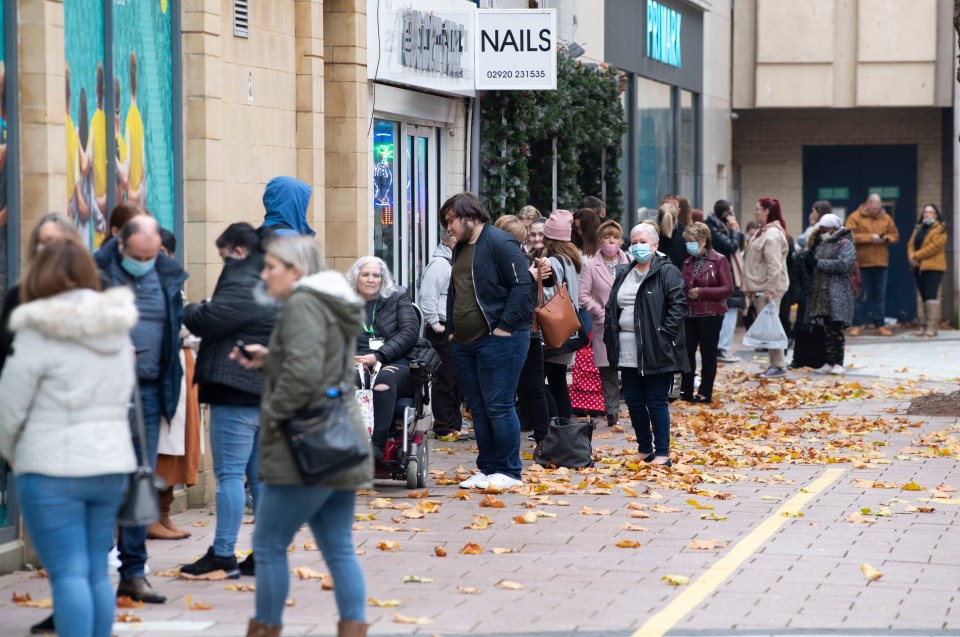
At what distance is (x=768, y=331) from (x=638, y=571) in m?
10.2

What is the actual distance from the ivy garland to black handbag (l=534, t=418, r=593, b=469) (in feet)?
18.1

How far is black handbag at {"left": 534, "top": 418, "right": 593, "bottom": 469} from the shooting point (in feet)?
→ 37.6

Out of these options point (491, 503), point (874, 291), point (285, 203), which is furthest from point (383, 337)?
point (874, 291)

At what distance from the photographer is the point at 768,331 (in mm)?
17922

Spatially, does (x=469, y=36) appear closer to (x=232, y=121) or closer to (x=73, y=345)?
(x=232, y=121)

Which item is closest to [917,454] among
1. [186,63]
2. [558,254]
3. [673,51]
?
[558,254]

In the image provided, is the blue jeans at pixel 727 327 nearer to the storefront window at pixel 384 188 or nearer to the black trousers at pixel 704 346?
the black trousers at pixel 704 346

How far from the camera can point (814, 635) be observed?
6652 mm

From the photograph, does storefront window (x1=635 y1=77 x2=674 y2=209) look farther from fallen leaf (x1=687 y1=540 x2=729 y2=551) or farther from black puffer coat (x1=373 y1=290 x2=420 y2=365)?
fallen leaf (x1=687 y1=540 x2=729 y2=551)

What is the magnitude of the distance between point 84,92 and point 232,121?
193 centimetres

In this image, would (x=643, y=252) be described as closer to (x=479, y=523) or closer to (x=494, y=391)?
(x=494, y=391)

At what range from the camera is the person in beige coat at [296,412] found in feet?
19.1

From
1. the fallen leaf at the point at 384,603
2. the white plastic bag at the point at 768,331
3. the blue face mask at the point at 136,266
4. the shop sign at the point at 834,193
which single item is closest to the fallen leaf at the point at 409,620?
the fallen leaf at the point at 384,603

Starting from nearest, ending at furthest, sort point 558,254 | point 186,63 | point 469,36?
point 186,63 → point 558,254 → point 469,36
